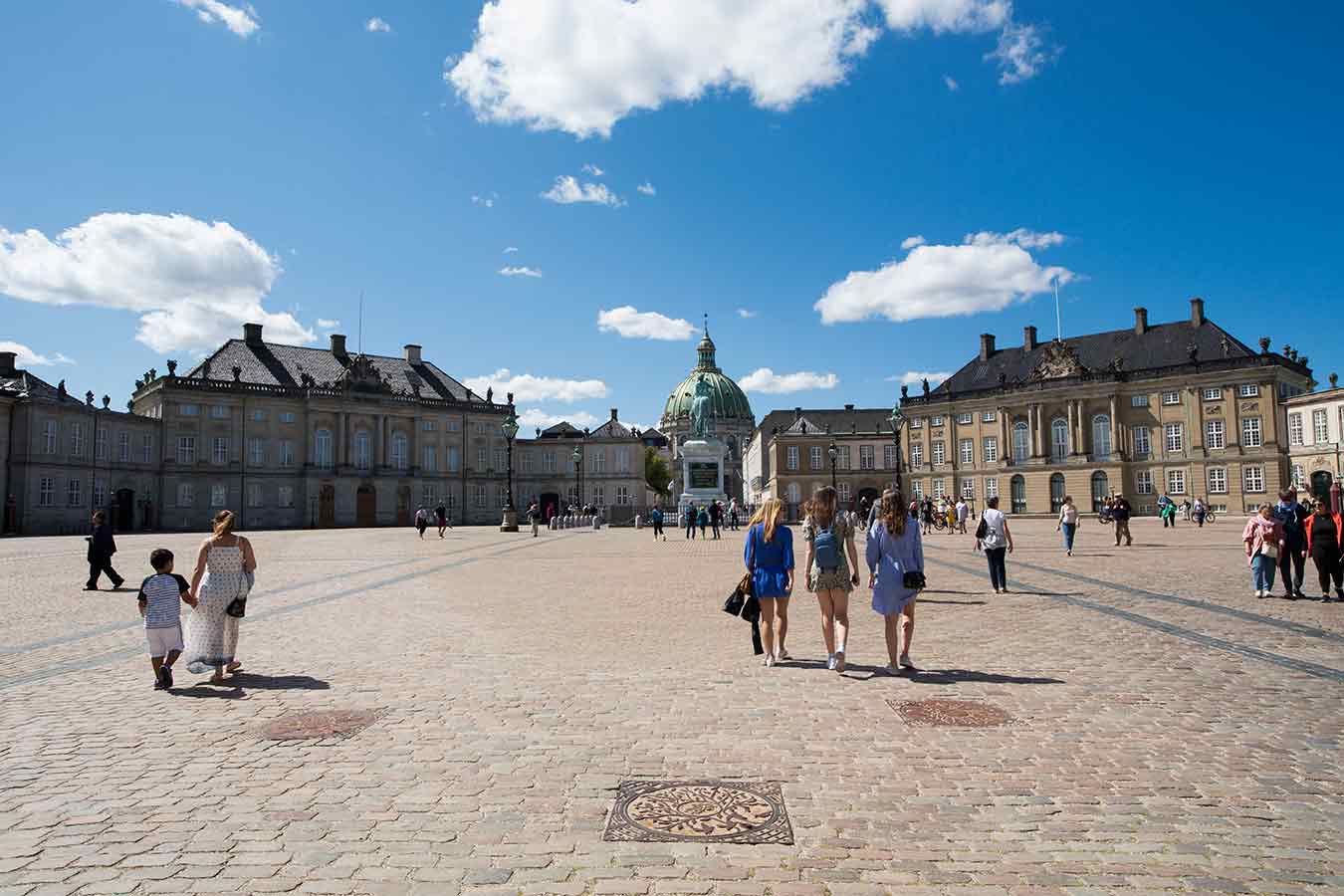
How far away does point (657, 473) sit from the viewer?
5015 inches

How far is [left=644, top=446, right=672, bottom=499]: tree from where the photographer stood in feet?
415

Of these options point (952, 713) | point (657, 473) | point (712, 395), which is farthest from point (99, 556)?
point (712, 395)

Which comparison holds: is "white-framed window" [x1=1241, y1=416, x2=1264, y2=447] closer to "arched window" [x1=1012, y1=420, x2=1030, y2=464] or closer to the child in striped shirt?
"arched window" [x1=1012, y1=420, x2=1030, y2=464]

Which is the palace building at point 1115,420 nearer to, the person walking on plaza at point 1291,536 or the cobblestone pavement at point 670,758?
the person walking on plaza at point 1291,536

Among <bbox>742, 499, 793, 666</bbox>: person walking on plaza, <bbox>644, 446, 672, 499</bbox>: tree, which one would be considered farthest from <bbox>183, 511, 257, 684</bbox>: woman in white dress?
<bbox>644, 446, 672, 499</bbox>: tree

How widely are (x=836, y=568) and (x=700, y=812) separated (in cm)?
418

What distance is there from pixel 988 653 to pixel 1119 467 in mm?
63414

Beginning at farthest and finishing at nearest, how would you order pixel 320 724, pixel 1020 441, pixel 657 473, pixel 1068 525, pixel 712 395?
pixel 712 395 < pixel 657 473 < pixel 1020 441 < pixel 1068 525 < pixel 320 724

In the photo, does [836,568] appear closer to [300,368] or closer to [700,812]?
[700,812]

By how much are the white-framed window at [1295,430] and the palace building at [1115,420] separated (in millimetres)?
913

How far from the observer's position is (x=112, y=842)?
4.32 m

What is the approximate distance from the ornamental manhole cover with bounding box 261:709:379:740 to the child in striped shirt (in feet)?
6.00

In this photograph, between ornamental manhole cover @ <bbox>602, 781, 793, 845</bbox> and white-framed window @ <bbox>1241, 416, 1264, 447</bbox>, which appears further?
white-framed window @ <bbox>1241, 416, 1264, 447</bbox>

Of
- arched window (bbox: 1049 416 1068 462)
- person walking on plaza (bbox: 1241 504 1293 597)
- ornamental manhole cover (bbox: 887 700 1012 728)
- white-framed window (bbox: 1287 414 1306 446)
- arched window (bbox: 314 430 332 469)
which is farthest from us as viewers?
arched window (bbox: 1049 416 1068 462)
